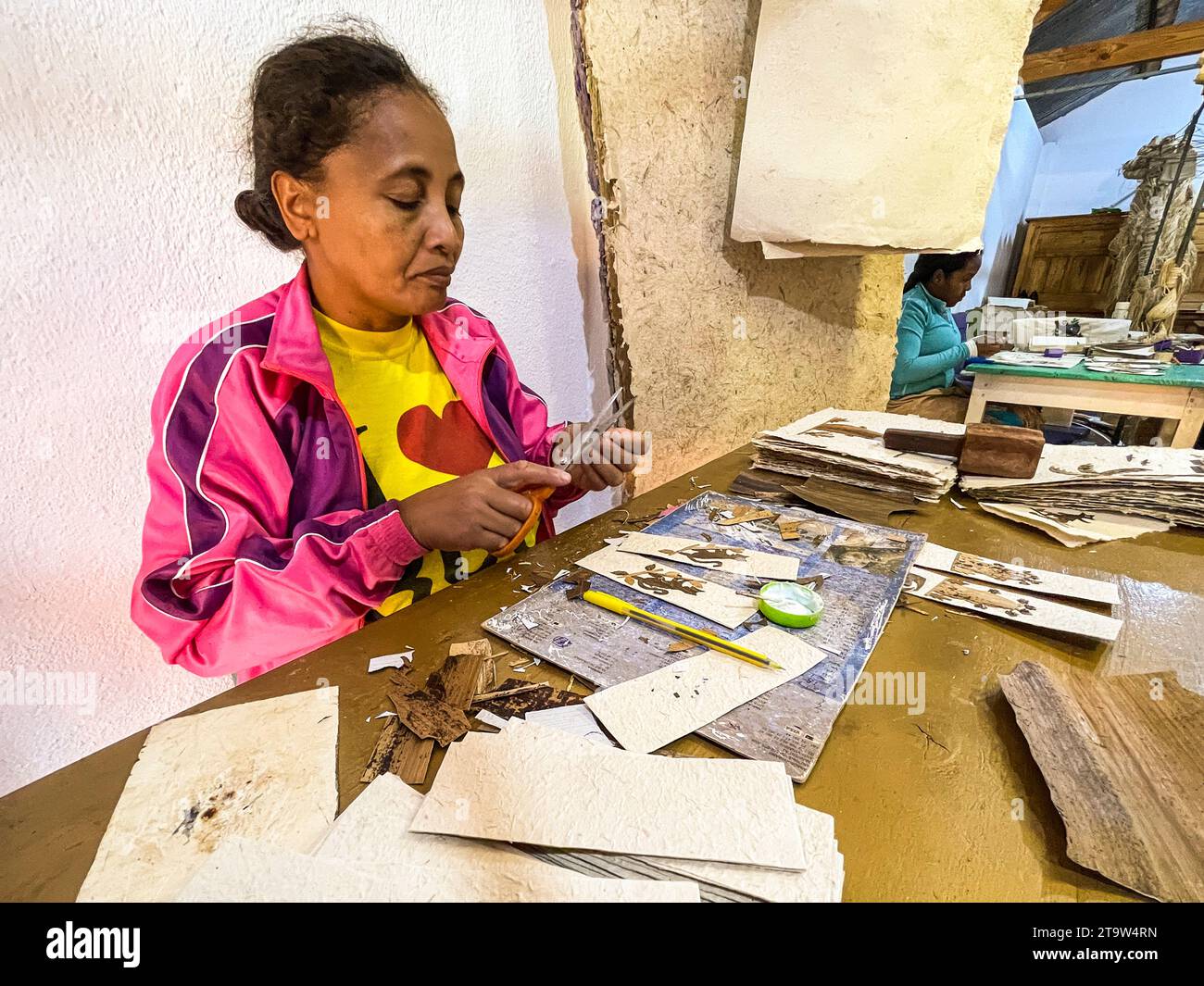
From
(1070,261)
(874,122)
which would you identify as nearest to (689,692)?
(874,122)

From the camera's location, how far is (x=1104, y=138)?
6910 mm

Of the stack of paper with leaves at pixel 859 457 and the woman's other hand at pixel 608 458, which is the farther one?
the stack of paper with leaves at pixel 859 457

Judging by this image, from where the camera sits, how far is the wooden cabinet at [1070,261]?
6926mm

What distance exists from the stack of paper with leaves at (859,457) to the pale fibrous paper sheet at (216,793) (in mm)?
1134

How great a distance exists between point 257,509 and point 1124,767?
45.6 inches

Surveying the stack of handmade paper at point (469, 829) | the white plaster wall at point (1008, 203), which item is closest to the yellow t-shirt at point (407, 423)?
the stack of handmade paper at point (469, 829)

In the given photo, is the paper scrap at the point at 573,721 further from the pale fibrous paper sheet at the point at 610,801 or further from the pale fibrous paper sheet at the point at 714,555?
the pale fibrous paper sheet at the point at 714,555

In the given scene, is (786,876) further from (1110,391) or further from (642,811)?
(1110,391)

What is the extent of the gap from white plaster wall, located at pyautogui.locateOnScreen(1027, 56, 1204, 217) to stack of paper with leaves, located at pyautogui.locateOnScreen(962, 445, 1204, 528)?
329 inches

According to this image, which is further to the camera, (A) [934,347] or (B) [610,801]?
(A) [934,347]

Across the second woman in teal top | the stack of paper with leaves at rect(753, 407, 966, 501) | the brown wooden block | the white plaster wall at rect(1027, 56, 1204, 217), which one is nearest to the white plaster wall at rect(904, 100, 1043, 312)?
the white plaster wall at rect(1027, 56, 1204, 217)

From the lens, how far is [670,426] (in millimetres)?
1931
